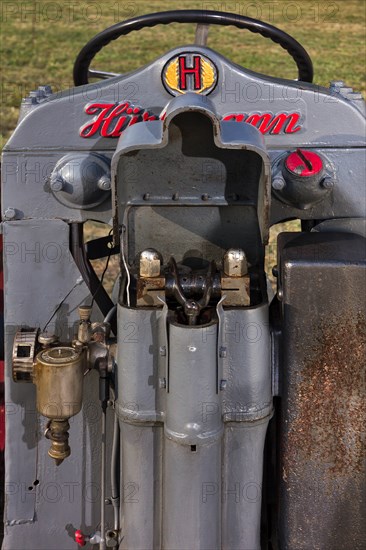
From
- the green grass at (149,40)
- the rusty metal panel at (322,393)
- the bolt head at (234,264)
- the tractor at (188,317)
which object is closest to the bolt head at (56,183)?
the tractor at (188,317)

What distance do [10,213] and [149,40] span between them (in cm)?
1390

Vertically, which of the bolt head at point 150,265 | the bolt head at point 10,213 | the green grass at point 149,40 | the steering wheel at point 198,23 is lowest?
the bolt head at point 150,265

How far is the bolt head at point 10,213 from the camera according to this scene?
2.36m

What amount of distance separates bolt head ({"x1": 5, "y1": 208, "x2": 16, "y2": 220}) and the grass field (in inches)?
310

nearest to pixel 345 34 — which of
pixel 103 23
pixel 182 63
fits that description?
pixel 103 23

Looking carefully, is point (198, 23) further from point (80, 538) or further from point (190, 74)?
point (80, 538)

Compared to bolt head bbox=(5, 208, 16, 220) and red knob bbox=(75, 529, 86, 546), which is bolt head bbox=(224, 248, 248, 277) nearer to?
bolt head bbox=(5, 208, 16, 220)

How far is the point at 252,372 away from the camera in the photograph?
2.06 metres

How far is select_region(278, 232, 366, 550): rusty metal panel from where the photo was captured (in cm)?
202

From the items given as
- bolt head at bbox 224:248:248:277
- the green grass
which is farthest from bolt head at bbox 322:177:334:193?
the green grass

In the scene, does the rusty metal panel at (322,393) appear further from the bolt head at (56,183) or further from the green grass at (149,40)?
the green grass at (149,40)

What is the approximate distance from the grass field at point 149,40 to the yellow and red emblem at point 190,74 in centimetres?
795

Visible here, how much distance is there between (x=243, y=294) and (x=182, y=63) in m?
0.70

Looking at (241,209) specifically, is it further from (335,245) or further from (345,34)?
(345,34)
